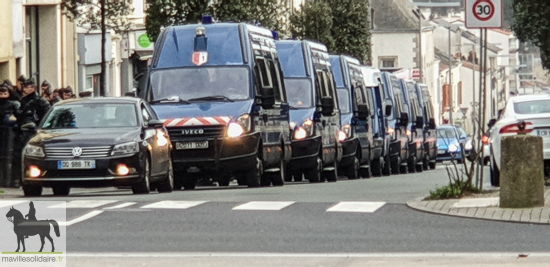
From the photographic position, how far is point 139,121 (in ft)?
70.2

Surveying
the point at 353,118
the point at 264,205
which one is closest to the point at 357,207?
the point at 264,205

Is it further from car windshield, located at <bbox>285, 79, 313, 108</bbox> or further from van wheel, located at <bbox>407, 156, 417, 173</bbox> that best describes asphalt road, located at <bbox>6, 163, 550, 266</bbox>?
van wheel, located at <bbox>407, 156, 417, 173</bbox>

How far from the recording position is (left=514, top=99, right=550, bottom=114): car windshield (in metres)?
22.5

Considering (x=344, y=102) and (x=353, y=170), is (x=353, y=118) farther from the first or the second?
(x=353, y=170)

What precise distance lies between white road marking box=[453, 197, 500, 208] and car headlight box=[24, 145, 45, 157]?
5.71 m

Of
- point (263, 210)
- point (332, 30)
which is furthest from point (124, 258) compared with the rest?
point (332, 30)

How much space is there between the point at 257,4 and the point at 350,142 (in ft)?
30.7

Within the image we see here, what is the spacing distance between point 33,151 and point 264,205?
4.66 m

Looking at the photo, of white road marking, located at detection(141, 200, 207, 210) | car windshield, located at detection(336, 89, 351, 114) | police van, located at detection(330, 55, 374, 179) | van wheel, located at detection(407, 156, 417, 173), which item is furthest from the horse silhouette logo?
van wheel, located at detection(407, 156, 417, 173)

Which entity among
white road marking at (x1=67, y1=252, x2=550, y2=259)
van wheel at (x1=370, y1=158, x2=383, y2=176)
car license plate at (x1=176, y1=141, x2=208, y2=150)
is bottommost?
van wheel at (x1=370, y1=158, x2=383, y2=176)

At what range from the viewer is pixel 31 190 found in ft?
67.6

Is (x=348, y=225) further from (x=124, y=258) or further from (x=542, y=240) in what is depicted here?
(x=124, y=258)

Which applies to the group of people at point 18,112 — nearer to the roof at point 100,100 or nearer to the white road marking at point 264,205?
the roof at point 100,100

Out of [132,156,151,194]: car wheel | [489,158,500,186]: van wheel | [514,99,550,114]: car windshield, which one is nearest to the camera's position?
[132,156,151,194]: car wheel
